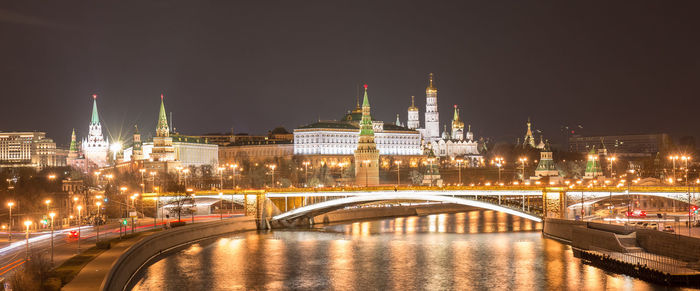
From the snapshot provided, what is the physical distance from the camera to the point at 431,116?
19588 cm

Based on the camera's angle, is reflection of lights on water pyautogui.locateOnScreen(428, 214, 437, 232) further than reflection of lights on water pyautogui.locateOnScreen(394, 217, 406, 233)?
Yes

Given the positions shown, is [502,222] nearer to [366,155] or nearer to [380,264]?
[380,264]

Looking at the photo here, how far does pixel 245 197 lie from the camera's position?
65625 millimetres

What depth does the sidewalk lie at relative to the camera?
97.0 feet

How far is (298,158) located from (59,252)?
116036 mm

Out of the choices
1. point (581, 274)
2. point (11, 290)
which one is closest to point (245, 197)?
point (581, 274)

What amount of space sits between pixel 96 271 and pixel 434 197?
31.0 m

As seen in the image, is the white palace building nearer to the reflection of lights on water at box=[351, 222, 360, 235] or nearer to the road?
the reflection of lights on water at box=[351, 222, 360, 235]

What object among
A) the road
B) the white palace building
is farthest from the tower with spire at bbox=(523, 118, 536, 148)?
the road

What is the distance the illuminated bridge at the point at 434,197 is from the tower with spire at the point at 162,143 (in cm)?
7479

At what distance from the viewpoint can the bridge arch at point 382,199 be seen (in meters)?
58.4

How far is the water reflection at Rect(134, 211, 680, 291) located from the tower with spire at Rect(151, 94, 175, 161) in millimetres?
85265

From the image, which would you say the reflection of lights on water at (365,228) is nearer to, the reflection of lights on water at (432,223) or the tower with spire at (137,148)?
the reflection of lights on water at (432,223)

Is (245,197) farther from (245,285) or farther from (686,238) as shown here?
(686,238)
